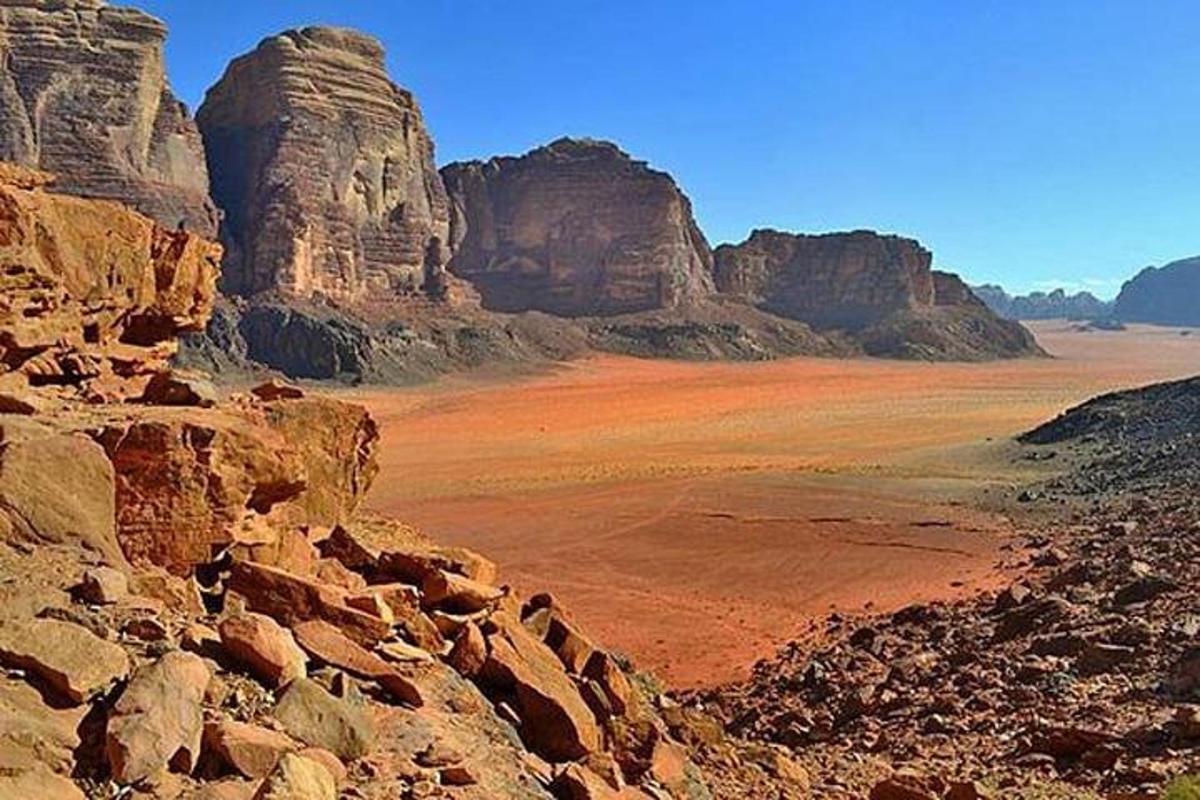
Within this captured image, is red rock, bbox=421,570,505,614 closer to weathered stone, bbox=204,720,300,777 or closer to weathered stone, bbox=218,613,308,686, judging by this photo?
weathered stone, bbox=218,613,308,686

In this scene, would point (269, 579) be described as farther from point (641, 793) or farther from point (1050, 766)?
point (1050, 766)

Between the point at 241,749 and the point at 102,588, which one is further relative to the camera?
the point at 102,588

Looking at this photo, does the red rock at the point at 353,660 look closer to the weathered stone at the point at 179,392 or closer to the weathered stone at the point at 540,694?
the weathered stone at the point at 540,694

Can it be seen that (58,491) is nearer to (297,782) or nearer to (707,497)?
(297,782)

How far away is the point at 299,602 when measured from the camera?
6.91 metres

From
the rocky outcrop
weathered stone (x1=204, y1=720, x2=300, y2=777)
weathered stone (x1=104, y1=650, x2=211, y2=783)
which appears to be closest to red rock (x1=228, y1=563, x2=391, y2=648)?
weathered stone (x1=104, y1=650, x2=211, y2=783)

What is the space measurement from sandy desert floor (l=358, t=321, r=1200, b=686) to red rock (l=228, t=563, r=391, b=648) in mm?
8462

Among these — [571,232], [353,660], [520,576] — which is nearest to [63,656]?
[353,660]

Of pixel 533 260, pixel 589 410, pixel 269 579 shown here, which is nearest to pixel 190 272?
pixel 269 579

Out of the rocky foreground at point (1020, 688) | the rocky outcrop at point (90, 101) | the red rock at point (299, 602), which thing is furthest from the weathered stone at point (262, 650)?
the rocky outcrop at point (90, 101)

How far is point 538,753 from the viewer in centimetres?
683

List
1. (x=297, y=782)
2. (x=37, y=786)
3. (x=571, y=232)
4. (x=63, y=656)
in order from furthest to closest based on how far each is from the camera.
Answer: (x=571, y=232), (x=63, y=656), (x=297, y=782), (x=37, y=786)

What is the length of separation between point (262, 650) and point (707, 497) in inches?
927

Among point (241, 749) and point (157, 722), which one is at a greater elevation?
point (157, 722)
